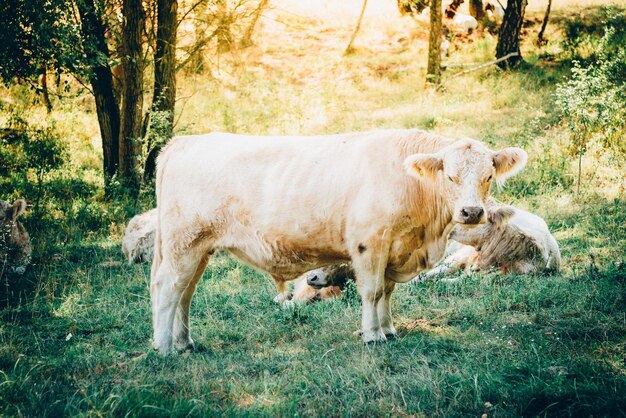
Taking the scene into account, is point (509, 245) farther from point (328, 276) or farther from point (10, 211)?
point (10, 211)

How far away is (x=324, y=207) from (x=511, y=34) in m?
14.3

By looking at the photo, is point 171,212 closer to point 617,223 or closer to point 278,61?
point 617,223

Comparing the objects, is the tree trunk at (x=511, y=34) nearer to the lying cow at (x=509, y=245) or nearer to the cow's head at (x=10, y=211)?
the lying cow at (x=509, y=245)

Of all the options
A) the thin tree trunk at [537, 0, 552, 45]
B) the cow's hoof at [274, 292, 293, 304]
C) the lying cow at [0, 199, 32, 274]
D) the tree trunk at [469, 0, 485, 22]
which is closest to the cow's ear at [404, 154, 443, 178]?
the cow's hoof at [274, 292, 293, 304]

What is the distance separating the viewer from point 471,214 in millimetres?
5391

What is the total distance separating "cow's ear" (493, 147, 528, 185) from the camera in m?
5.86

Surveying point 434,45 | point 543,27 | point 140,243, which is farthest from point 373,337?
point 543,27

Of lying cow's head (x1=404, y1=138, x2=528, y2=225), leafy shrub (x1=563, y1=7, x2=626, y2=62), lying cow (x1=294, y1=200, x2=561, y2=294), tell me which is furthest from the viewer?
leafy shrub (x1=563, y1=7, x2=626, y2=62)

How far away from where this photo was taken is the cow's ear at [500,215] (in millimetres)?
8484

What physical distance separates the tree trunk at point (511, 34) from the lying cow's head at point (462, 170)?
516 inches

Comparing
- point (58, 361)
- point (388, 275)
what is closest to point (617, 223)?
point (388, 275)

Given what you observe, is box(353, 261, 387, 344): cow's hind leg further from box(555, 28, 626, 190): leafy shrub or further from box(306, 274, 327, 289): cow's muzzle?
box(555, 28, 626, 190): leafy shrub

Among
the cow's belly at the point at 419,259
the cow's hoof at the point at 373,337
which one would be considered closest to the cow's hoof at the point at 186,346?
the cow's hoof at the point at 373,337

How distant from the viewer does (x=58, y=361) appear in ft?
17.5
